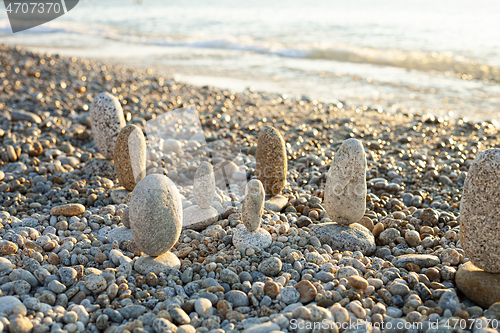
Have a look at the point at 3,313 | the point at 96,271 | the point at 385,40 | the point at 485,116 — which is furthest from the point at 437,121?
the point at 385,40

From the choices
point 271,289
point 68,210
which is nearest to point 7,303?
point 68,210

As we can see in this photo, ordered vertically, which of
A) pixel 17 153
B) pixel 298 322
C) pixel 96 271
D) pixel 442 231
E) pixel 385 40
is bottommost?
pixel 442 231

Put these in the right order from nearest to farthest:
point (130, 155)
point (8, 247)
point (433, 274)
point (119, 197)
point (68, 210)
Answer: point (433, 274) < point (8, 247) < point (68, 210) < point (130, 155) < point (119, 197)

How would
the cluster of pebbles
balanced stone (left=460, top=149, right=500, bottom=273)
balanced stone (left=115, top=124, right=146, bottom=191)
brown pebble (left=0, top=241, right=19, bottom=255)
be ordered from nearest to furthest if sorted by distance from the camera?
1. the cluster of pebbles
2. balanced stone (left=460, top=149, right=500, bottom=273)
3. brown pebble (left=0, top=241, right=19, bottom=255)
4. balanced stone (left=115, top=124, right=146, bottom=191)

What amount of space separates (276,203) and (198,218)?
3.17 feet

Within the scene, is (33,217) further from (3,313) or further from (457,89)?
(457,89)

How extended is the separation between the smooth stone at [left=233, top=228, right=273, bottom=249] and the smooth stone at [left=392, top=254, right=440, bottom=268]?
1.15 metres

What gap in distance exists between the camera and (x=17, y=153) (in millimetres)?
5648

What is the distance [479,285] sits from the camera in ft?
9.39

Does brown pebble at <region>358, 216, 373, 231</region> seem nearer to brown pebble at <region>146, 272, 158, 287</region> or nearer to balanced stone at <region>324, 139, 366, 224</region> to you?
balanced stone at <region>324, 139, 366, 224</region>

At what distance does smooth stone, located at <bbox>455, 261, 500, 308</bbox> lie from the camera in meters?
2.81

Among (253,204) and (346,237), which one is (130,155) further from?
(346,237)

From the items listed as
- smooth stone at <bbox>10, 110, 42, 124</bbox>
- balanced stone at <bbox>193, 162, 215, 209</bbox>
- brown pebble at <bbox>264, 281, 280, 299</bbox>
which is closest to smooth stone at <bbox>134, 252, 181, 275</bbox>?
brown pebble at <bbox>264, 281, 280, 299</bbox>

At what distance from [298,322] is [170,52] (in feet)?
53.7
